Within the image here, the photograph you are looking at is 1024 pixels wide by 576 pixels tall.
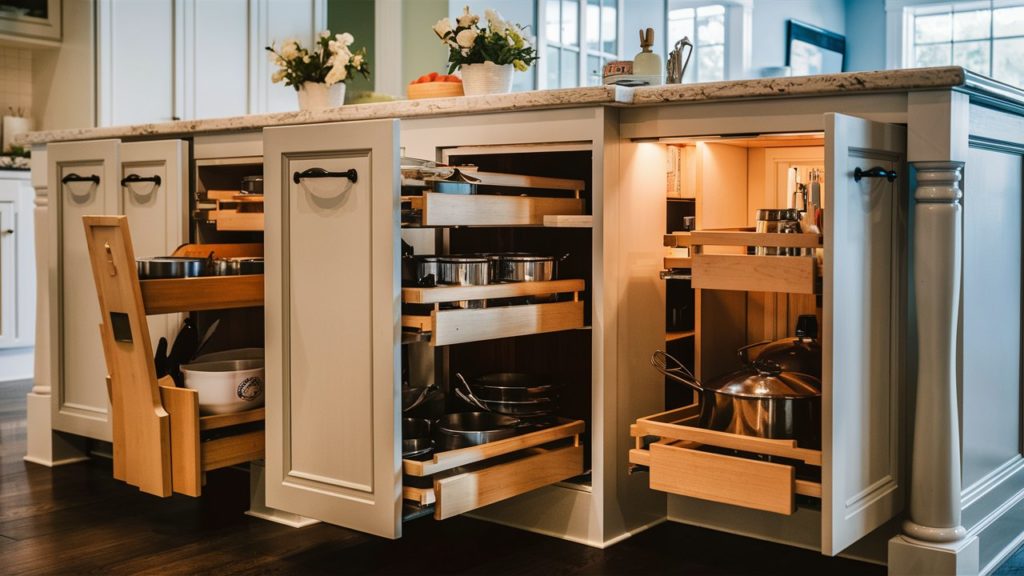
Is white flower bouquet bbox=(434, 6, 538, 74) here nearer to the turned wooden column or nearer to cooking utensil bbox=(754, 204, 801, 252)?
cooking utensil bbox=(754, 204, 801, 252)

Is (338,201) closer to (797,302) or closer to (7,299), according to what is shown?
(797,302)

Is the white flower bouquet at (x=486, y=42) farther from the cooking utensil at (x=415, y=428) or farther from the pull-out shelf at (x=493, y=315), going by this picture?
the cooking utensil at (x=415, y=428)

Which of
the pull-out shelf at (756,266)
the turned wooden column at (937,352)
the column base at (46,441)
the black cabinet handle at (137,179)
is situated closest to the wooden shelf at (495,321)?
the pull-out shelf at (756,266)

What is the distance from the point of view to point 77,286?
308 centimetres

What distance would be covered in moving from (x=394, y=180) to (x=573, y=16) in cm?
376

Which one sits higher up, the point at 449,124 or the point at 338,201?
the point at 449,124

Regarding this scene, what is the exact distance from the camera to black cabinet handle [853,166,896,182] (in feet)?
6.43

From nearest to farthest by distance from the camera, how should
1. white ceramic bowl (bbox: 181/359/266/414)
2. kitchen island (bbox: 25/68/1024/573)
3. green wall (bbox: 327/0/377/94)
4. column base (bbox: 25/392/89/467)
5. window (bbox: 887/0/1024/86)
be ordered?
1. kitchen island (bbox: 25/68/1024/573)
2. white ceramic bowl (bbox: 181/359/266/414)
3. column base (bbox: 25/392/89/467)
4. green wall (bbox: 327/0/377/94)
5. window (bbox: 887/0/1024/86)

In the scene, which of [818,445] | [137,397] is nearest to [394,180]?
[137,397]

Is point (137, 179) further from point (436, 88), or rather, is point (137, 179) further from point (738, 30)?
point (738, 30)

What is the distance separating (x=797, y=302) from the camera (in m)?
2.66

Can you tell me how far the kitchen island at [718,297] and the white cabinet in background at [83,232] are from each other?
46cm

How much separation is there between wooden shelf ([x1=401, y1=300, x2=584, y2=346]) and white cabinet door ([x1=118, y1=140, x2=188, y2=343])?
1.10 meters

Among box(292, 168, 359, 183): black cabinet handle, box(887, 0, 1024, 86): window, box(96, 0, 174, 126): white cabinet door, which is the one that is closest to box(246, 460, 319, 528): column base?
box(292, 168, 359, 183): black cabinet handle
